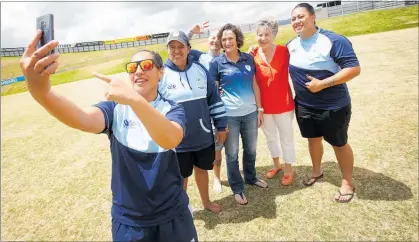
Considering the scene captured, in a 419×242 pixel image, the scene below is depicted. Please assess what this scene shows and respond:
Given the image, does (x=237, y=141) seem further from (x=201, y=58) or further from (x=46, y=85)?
(x=46, y=85)

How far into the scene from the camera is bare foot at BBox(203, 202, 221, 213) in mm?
4449

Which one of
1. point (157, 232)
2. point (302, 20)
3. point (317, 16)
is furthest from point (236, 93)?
point (317, 16)

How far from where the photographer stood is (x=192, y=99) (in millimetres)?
3617

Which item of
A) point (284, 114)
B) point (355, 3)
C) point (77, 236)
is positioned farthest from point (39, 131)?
point (355, 3)

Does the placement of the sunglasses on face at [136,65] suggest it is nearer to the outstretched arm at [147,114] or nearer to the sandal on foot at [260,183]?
the outstretched arm at [147,114]

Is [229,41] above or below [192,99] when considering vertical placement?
above

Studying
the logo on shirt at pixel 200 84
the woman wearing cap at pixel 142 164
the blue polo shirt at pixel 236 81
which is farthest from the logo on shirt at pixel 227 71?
the woman wearing cap at pixel 142 164

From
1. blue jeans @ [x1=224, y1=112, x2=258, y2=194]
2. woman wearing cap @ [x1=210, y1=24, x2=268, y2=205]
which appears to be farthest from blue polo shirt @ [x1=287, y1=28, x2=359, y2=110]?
blue jeans @ [x1=224, y1=112, x2=258, y2=194]

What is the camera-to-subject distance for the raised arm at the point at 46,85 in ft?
4.59

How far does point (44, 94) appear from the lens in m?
1.57

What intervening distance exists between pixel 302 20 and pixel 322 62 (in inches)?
27.4

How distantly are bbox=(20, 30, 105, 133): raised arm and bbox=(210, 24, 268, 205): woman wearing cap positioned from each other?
2704 millimetres

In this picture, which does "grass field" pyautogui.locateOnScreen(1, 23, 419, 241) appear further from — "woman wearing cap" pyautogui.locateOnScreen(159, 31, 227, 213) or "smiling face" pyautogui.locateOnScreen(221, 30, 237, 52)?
"smiling face" pyautogui.locateOnScreen(221, 30, 237, 52)

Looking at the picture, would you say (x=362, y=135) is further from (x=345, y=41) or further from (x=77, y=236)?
(x=77, y=236)
